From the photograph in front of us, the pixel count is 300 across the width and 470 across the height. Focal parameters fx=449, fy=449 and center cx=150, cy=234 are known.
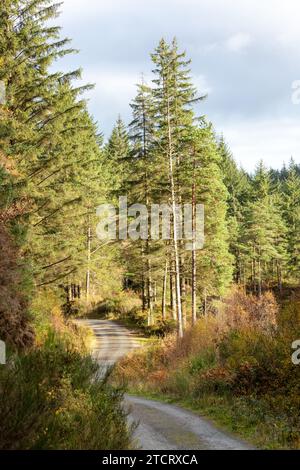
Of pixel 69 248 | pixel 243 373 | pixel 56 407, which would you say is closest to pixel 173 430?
pixel 243 373

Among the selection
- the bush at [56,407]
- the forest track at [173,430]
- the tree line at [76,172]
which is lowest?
the forest track at [173,430]

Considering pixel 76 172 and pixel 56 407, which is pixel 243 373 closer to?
pixel 56 407

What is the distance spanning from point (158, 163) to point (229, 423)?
22.0 metres

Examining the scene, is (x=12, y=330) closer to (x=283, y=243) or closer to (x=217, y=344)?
(x=217, y=344)

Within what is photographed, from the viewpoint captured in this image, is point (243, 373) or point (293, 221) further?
point (293, 221)

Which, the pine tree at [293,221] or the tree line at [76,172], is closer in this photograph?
the tree line at [76,172]

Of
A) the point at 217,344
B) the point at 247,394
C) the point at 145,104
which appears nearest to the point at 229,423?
the point at 247,394

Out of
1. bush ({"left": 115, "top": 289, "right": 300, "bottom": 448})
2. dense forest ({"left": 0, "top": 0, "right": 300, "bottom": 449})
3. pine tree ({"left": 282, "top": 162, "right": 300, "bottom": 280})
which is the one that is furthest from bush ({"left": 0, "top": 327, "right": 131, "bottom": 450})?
pine tree ({"left": 282, "top": 162, "right": 300, "bottom": 280})

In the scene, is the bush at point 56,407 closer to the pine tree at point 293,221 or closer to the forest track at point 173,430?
the forest track at point 173,430

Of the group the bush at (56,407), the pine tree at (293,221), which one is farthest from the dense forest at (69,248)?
the pine tree at (293,221)

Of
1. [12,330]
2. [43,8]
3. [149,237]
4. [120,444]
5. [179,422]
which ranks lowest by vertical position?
[179,422]

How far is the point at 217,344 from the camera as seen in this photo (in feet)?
61.0

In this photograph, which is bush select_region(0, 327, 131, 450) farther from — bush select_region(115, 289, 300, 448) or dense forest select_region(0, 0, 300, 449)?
bush select_region(115, 289, 300, 448)

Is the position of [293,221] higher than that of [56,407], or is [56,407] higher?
[293,221]
